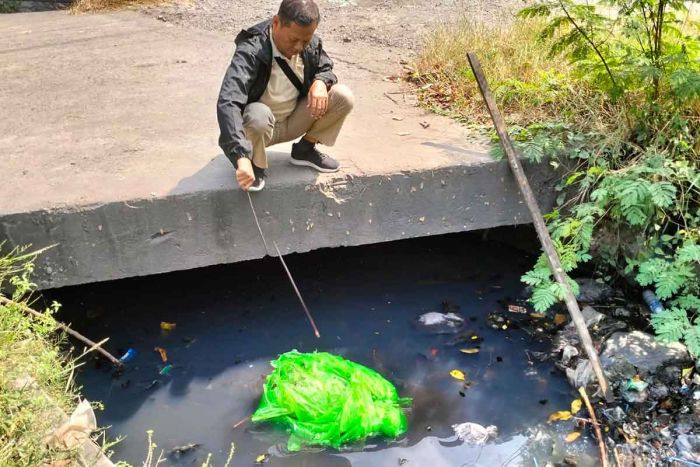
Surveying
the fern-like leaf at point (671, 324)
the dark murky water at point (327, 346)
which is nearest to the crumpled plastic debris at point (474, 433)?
the dark murky water at point (327, 346)

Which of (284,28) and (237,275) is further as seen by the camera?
(237,275)

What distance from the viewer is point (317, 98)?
3.04 meters

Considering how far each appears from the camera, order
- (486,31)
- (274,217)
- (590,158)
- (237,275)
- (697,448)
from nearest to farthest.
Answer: (697,448) < (274,217) < (590,158) < (237,275) < (486,31)

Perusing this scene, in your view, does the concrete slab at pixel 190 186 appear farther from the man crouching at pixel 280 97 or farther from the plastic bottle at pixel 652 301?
the plastic bottle at pixel 652 301

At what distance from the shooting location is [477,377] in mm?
3275

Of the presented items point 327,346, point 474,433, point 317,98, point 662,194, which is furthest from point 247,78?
point 662,194

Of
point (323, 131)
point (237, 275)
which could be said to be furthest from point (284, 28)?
point (237, 275)

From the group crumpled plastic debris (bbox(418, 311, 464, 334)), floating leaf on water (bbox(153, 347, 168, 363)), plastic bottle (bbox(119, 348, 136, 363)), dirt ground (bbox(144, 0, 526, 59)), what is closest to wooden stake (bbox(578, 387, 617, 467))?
crumpled plastic debris (bbox(418, 311, 464, 334))

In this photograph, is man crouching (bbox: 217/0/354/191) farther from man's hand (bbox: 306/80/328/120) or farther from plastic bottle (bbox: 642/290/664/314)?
plastic bottle (bbox: 642/290/664/314)

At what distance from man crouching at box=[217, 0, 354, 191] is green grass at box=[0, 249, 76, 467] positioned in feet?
3.46

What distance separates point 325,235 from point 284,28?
1.05 m

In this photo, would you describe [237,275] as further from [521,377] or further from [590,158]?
[590,158]

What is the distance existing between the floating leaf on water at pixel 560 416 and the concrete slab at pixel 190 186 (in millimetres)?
1041

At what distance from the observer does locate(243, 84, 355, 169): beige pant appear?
2.98m
